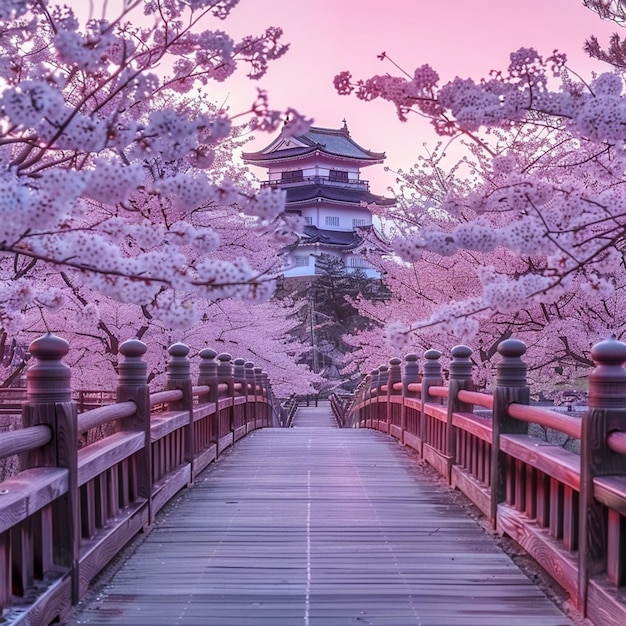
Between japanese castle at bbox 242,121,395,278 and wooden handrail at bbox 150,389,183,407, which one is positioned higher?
japanese castle at bbox 242,121,395,278

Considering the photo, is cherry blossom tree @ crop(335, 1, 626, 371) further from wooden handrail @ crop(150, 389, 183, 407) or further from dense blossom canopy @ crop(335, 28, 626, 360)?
wooden handrail @ crop(150, 389, 183, 407)

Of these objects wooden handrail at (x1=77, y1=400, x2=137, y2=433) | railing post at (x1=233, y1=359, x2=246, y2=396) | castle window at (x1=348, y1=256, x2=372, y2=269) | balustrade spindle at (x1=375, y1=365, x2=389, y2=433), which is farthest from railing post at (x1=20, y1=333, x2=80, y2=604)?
castle window at (x1=348, y1=256, x2=372, y2=269)

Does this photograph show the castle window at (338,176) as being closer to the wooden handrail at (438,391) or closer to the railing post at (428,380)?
the railing post at (428,380)

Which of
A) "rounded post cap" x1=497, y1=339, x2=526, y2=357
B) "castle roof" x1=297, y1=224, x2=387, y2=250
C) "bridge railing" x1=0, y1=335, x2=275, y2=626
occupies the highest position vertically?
"castle roof" x1=297, y1=224, x2=387, y2=250

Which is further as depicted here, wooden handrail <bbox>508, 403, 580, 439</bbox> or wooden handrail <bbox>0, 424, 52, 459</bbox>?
wooden handrail <bbox>508, 403, 580, 439</bbox>

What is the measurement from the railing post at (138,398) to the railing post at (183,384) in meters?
1.51

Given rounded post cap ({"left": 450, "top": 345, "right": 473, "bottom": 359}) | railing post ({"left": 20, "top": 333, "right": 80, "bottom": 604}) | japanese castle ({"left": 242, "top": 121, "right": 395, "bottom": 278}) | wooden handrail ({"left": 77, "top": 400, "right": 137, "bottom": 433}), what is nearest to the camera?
railing post ({"left": 20, "top": 333, "right": 80, "bottom": 604})

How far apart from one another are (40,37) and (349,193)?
1479 inches

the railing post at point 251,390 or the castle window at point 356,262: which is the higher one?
the castle window at point 356,262

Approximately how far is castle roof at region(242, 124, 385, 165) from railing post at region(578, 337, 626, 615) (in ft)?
129

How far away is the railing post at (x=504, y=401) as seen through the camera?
4.71 m

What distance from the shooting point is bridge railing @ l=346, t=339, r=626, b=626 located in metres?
3.05

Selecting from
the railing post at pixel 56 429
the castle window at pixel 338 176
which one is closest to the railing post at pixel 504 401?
the railing post at pixel 56 429

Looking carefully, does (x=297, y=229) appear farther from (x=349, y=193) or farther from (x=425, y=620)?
(x=349, y=193)
